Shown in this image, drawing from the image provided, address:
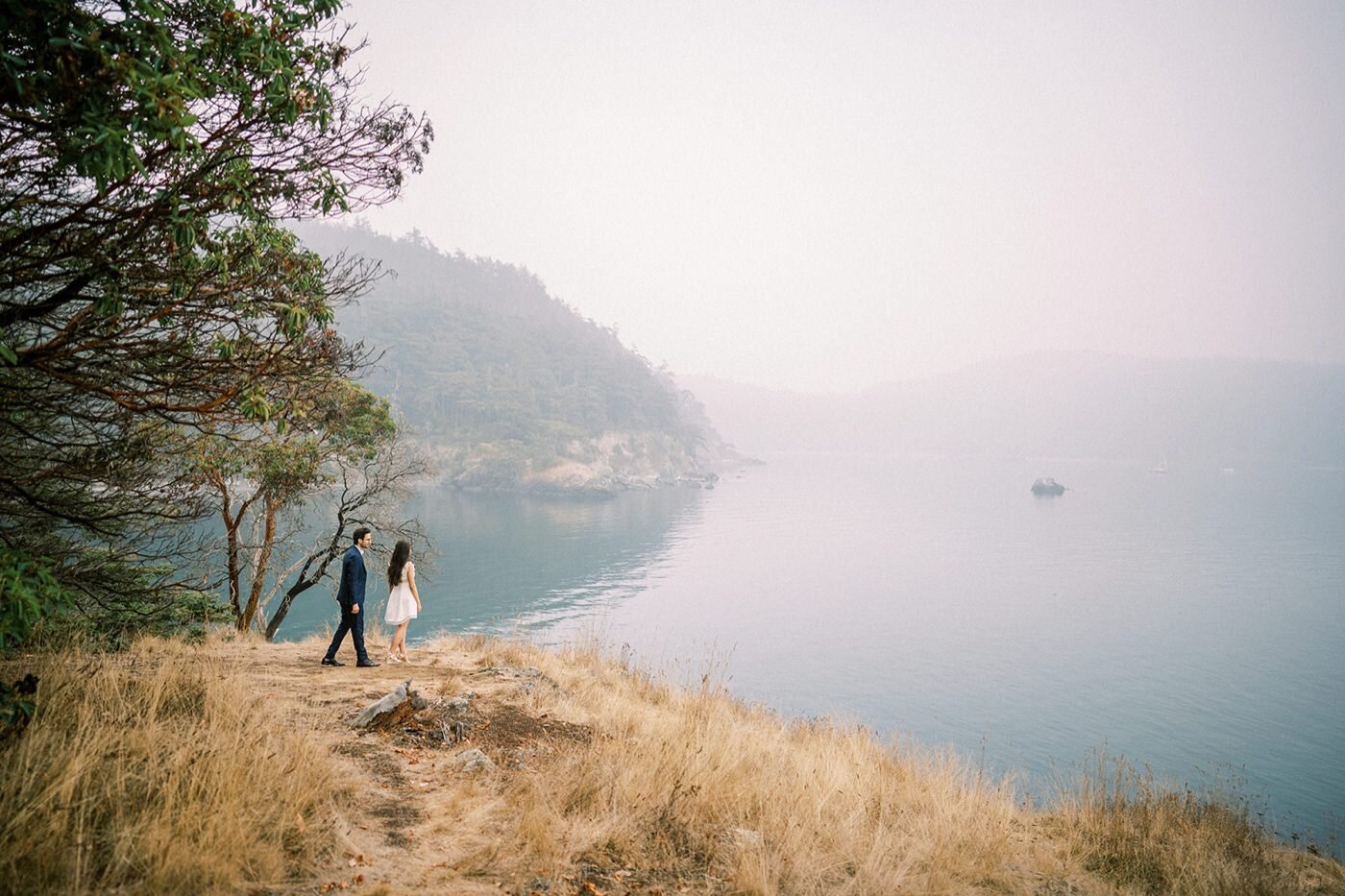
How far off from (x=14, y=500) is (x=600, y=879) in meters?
6.41

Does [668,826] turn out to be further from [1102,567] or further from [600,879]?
[1102,567]

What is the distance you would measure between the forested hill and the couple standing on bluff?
3073 inches

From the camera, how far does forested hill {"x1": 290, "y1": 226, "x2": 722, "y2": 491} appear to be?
98.6 meters

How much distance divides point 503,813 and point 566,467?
308 ft

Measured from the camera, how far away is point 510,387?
369ft

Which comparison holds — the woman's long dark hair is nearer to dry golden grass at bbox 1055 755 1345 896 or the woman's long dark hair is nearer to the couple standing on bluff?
the couple standing on bluff

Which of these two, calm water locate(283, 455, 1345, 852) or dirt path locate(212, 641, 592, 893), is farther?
calm water locate(283, 455, 1345, 852)

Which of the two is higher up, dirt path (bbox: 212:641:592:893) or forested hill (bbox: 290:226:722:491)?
forested hill (bbox: 290:226:722:491)

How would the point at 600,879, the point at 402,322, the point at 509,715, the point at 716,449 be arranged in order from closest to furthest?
the point at 600,879 < the point at 509,715 < the point at 402,322 < the point at 716,449

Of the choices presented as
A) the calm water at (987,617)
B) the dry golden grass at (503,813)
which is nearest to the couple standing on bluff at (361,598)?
the dry golden grass at (503,813)

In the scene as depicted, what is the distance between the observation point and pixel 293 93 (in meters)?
4.18

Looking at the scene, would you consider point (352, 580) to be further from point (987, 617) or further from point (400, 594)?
point (987, 617)

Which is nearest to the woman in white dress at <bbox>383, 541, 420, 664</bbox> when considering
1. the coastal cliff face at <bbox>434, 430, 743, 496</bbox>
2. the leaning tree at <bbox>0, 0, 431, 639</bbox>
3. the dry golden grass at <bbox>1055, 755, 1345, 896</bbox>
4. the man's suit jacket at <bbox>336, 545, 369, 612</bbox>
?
the man's suit jacket at <bbox>336, 545, 369, 612</bbox>

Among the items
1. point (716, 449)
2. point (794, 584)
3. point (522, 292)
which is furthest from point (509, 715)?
point (522, 292)
